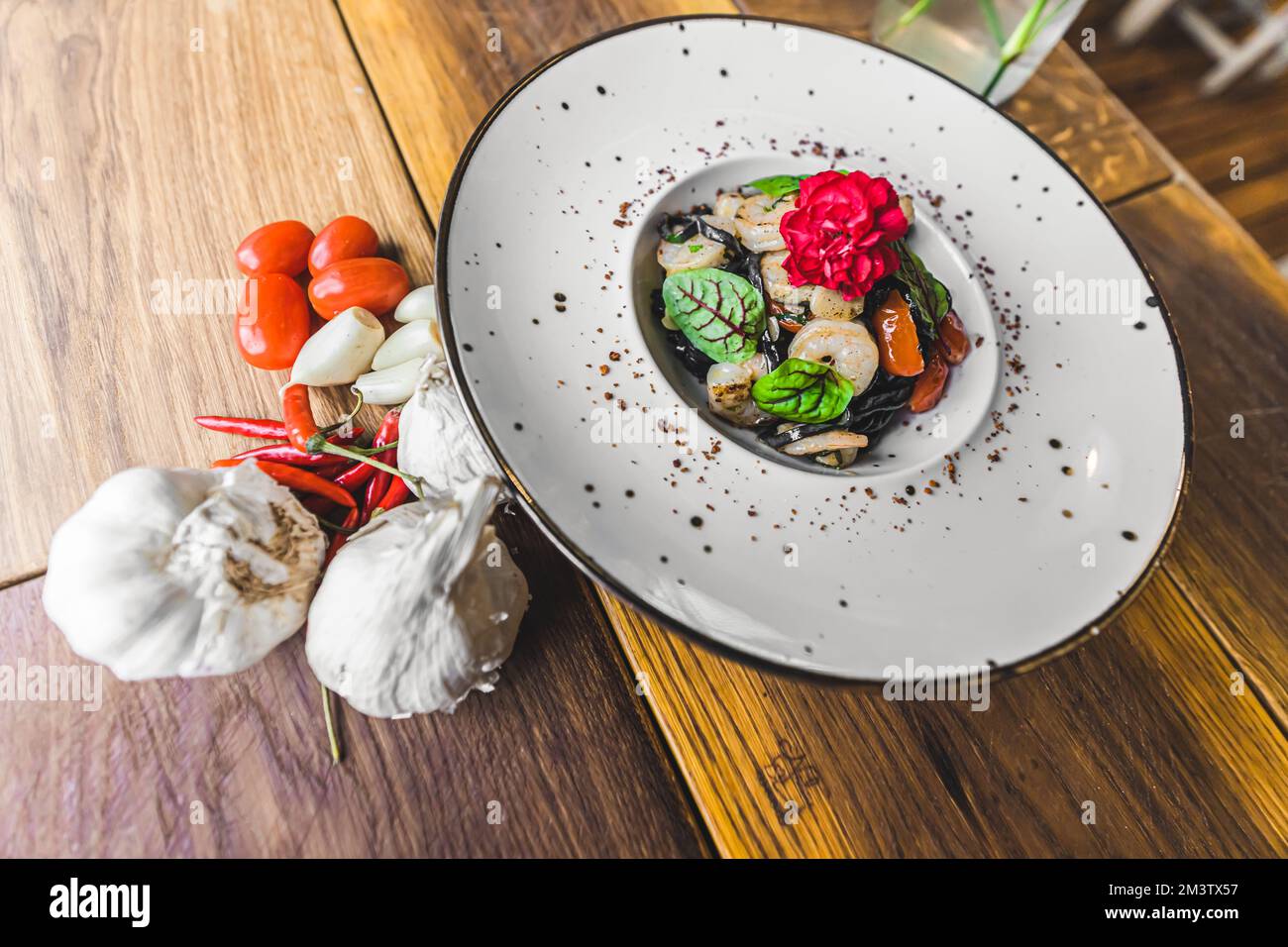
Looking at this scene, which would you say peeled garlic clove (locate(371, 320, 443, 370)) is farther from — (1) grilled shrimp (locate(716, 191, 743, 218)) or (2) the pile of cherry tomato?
(1) grilled shrimp (locate(716, 191, 743, 218))

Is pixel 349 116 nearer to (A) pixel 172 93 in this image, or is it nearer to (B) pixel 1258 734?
(A) pixel 172 93

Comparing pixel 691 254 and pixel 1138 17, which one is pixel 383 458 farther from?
pixel 1138 17

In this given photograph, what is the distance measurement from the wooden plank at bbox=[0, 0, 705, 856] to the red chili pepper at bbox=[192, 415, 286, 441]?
3cm

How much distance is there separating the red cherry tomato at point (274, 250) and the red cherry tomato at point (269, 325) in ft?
0.14

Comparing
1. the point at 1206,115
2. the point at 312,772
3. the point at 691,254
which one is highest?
the point at 1206,115

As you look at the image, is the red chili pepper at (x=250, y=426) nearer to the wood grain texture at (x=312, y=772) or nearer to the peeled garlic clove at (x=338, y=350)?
the peeled garlic clove at (x=338, y=350)

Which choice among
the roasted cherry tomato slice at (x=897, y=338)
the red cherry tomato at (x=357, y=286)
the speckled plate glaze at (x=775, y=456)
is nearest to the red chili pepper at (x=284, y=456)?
the red cherry tomato at (x=357, y=286)

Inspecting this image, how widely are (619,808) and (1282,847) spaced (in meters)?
0.97

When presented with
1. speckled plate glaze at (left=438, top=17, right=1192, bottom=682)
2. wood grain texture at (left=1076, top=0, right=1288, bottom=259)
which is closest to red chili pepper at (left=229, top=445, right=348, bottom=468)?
speckled plate glaze at (left=438, top=17, right=1192, bottom=682)

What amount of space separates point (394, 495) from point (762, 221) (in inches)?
27.7

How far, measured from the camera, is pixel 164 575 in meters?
0.85

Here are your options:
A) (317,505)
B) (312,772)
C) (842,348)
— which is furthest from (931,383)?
(312,772)

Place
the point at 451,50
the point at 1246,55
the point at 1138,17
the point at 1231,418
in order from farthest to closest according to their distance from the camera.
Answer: the point at 1138,17 < the point at 1246,55 < the point at 451,50 < the point at 1231,418

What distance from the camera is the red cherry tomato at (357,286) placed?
3.83 feet
